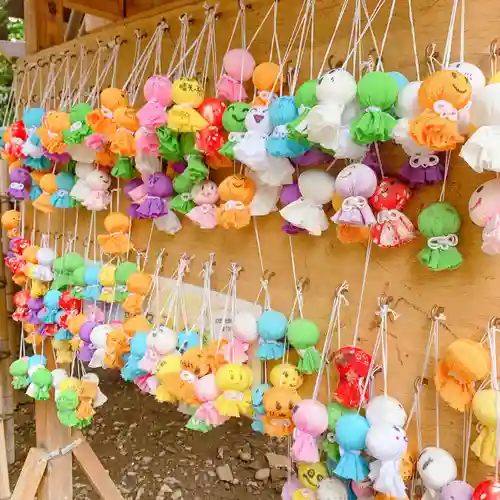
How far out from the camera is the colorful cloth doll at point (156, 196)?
41.2 inches

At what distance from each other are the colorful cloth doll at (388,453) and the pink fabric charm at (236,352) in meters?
0.27

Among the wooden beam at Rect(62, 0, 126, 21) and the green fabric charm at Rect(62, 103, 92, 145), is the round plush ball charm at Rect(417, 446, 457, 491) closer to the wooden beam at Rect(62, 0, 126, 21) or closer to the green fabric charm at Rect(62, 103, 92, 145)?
the green fabric charm at Rect(62, 103, 92, 145)

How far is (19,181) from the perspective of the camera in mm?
1406

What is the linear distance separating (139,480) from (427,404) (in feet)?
5.13

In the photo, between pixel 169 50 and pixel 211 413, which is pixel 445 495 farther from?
pixel 169 50

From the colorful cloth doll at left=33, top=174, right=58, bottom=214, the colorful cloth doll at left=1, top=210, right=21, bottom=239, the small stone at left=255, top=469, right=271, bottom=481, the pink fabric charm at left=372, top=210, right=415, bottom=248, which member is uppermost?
the colorful cloth doll at left=33, top=174, right=58, bottom=214

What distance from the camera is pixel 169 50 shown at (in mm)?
1105

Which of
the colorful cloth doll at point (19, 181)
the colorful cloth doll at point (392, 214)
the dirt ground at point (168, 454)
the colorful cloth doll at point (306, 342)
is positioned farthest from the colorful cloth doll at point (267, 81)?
the dirt ground at point (168, 454)

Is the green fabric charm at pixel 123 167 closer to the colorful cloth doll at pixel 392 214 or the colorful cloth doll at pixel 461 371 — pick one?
the colorful cloth doll at pixel 392 214

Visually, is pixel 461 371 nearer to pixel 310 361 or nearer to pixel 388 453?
pixel 388 453

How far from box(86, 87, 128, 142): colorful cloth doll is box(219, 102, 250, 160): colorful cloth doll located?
0.95 feet

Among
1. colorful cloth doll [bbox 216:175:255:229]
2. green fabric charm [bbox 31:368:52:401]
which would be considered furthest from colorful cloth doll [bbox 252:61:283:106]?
green fabric charm [bbox 31:368:52:401]

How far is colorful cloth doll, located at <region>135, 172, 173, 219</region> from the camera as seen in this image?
3.43 feet

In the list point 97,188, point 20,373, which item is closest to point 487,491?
point 97,188
